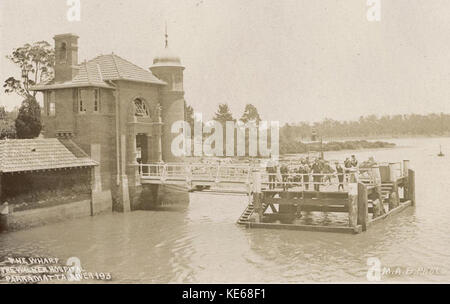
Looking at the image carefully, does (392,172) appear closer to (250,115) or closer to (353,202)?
(353,202)

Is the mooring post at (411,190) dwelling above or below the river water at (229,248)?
above

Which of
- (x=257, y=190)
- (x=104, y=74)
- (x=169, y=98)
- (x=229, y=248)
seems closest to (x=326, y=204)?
(x=257, y=190)

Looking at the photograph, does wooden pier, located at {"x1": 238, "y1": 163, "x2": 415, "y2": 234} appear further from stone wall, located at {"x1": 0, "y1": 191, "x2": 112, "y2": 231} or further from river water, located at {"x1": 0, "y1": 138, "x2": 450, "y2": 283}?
stone wall, located at {"x1": 0, "y1": 191, "x2": 112, "y2": 231}

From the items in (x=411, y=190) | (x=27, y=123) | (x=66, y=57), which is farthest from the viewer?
(x=27, y=123)

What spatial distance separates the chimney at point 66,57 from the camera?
100 feet

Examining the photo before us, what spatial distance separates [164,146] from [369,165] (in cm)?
1367

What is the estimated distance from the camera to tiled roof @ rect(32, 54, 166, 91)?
30.5 m

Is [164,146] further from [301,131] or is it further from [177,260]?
[301,131]

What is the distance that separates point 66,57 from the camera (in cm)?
3069

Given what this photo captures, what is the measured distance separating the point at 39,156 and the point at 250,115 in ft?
197

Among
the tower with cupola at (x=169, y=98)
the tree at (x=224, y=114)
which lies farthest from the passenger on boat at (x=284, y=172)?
the tree at (x=224, y=114)

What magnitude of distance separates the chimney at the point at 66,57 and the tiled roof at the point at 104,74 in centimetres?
40

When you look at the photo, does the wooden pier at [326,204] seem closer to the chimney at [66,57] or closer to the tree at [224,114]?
the chimney at [66,57]

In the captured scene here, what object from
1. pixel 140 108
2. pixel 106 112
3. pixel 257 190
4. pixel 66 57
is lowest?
pixel 257 190
